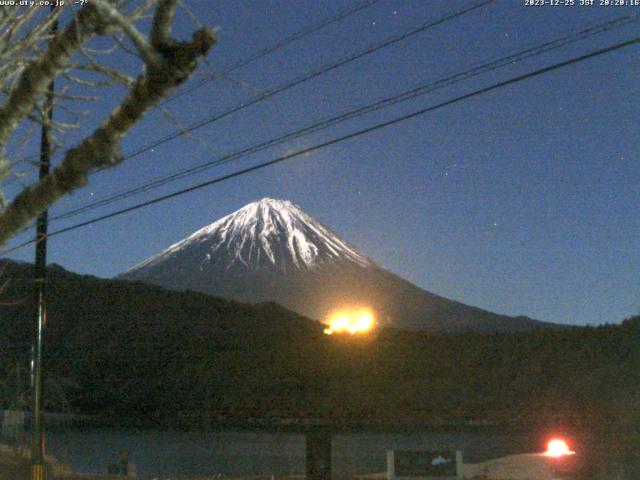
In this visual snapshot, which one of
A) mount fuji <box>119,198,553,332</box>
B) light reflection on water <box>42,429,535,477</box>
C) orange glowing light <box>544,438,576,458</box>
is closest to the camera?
orange glowing light <box>544,438,576,458</box>

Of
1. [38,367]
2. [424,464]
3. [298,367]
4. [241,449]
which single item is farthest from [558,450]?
[298,367]

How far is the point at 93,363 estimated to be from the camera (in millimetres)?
51969

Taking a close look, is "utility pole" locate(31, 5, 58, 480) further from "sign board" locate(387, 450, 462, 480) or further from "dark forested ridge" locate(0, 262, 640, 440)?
"dark forested ridge" locate(0, 262, 640, 440)

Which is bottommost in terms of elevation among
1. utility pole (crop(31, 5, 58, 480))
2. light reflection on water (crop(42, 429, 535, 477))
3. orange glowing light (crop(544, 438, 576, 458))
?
light reflection on water (crop(42, 429, 535, 477))

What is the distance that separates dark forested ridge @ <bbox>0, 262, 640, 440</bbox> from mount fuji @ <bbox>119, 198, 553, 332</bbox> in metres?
61.6

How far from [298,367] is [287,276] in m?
104

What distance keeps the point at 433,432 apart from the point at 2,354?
28077 millimetres

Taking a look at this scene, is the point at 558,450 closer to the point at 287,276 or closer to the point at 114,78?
the point at 114,78

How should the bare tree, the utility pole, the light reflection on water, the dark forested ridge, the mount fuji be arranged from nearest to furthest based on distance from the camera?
the bare tree → the utility pole → the light reflection on water → the dark forested ridge → the mount fuji

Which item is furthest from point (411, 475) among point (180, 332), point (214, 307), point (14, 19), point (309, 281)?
point (309, 281)

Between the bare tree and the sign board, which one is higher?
the bare tree

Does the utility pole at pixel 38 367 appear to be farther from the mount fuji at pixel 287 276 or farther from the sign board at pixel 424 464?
the mount fuji at pixel 287 276

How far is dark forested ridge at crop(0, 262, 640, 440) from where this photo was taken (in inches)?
1561

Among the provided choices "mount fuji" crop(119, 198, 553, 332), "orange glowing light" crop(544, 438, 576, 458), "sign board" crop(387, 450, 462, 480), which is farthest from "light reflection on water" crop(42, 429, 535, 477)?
"mount fuji" crop(119, 198, 553, 332)
